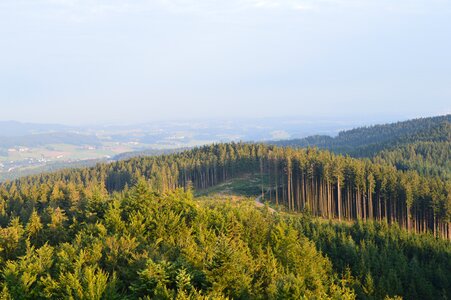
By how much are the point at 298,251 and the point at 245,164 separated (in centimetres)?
8249

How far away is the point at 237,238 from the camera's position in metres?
48.3

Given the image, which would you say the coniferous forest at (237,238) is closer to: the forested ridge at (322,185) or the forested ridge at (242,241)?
the forested ridge at (242,241)

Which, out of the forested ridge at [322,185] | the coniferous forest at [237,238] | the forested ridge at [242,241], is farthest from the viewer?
the forested ridge at [322,185]

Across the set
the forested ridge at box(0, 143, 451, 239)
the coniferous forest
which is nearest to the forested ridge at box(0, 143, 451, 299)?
the coniferous forest

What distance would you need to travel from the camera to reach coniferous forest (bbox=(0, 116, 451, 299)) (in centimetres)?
2913

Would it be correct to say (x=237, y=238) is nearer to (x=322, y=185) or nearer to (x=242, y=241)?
(x=242, y=241)

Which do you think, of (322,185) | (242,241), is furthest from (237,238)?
(322,185)

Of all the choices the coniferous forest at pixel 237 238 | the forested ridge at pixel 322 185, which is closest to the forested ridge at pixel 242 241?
the coniferous forest at pixel 237 238

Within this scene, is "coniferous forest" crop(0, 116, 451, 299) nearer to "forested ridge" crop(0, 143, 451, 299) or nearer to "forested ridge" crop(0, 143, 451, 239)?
"forested ridge" crop(0, 143, 451, 299)

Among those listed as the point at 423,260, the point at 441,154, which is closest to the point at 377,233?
the point at 423,260

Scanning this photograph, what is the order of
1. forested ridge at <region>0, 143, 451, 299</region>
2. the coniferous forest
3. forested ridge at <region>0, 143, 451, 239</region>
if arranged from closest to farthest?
forested ridge at <region>0, 143, 451, 299</region>, the coniferous forest, forested ridge at <region>0, 143, 451, 239</region>

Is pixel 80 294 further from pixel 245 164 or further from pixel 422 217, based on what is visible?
pixel 245 164

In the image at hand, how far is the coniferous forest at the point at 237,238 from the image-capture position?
95.6ft

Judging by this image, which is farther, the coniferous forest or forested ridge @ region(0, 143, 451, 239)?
forested ridge @ region(0, 143, 451, 239)
